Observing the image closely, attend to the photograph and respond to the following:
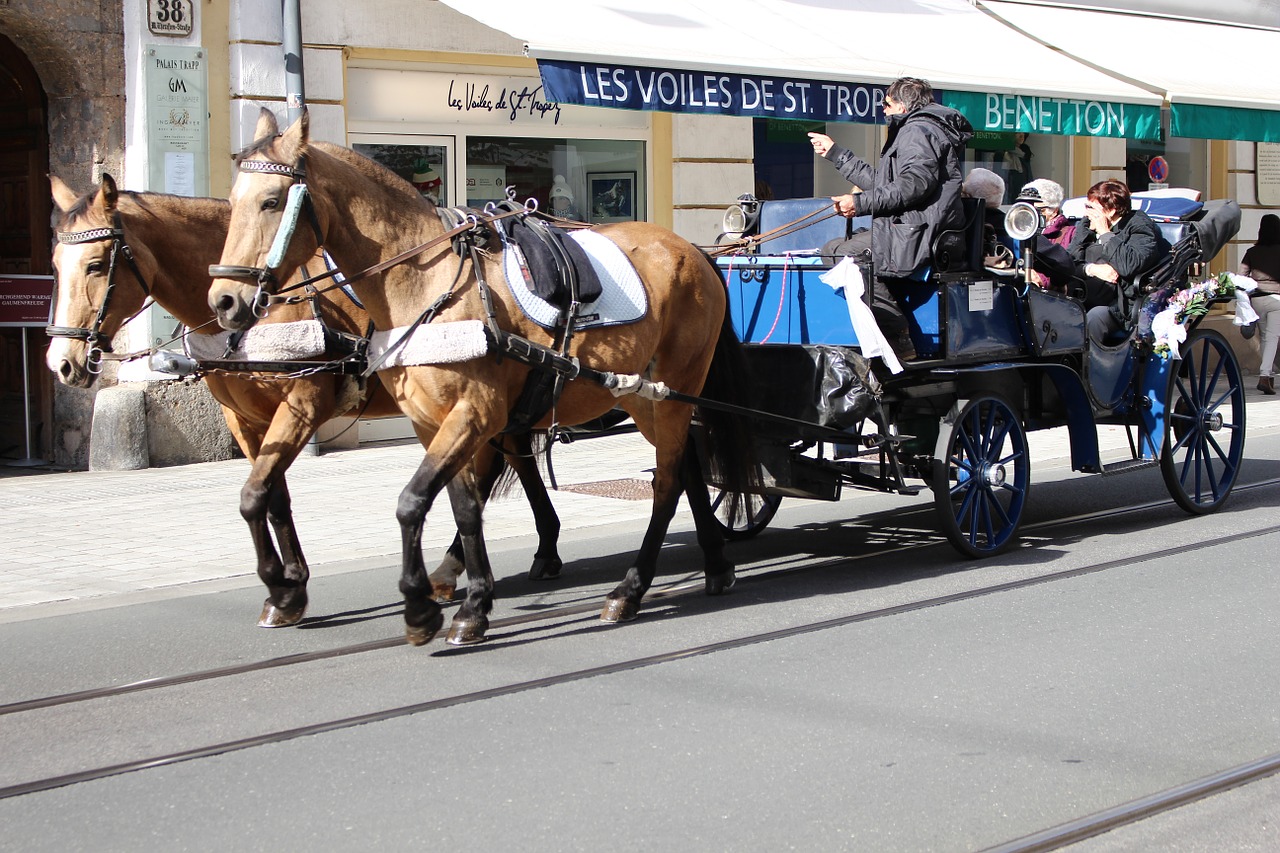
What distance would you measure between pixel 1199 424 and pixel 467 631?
16.8ft

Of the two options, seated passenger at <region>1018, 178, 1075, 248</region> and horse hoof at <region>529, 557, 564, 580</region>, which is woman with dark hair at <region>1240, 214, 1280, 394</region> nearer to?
seated passenger at <region>1018, 178, 1075, 248</region>

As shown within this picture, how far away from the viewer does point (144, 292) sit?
5930 millimetres

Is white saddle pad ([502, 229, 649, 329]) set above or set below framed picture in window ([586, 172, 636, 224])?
below

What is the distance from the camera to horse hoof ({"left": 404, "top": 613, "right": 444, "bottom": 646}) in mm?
5703

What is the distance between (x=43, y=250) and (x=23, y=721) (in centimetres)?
808

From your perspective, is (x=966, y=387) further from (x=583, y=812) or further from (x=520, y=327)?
(x=583, y=812)

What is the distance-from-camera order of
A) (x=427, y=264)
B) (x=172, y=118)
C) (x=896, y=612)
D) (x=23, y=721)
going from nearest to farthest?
(x=23, y=721), (x=427, y=264), (x=896, y=612), (x=172, y=118)

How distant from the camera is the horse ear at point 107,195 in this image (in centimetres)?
586

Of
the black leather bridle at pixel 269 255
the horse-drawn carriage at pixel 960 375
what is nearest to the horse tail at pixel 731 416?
the horse-drawn carriage at pixel 960 375

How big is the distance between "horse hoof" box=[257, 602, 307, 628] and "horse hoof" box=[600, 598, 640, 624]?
1.34 metres

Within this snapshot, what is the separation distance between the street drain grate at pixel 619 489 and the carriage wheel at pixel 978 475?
2886 mm

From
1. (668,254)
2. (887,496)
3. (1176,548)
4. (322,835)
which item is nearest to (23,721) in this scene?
(322,835)

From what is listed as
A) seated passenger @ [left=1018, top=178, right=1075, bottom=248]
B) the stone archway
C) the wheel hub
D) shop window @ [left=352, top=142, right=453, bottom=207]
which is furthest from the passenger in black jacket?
the stone archway

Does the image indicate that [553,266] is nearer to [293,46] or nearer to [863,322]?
[863,322]
